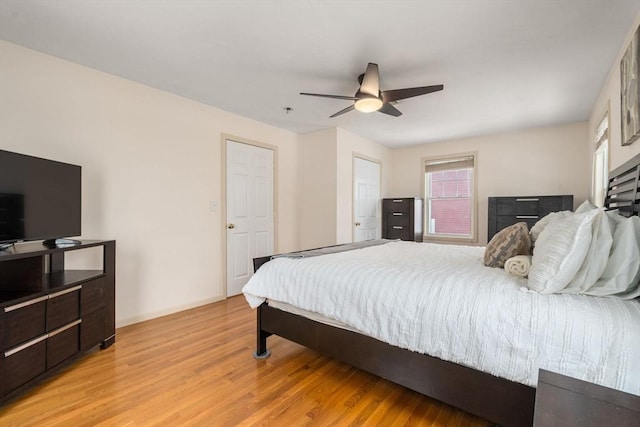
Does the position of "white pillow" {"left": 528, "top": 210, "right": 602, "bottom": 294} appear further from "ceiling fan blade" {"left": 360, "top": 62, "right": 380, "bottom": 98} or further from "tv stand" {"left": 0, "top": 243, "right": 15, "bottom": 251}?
"tv stand" {"left": 0, "top": 243, "right": 15, "bottom": 251}

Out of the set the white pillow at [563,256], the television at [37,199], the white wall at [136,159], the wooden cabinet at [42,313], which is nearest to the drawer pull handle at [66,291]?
the wooden cabinet at [42,313]

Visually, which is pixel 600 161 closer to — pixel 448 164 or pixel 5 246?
pixel 448 164

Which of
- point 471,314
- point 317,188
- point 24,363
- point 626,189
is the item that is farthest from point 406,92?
point 24,363

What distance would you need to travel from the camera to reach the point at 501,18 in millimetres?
1927

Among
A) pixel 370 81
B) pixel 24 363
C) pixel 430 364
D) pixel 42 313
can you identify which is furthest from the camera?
pixel 370 81

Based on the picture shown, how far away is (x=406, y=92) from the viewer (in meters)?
2.49

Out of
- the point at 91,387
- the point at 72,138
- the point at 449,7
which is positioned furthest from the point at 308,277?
the point at 72,138

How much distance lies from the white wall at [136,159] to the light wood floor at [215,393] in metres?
0.87

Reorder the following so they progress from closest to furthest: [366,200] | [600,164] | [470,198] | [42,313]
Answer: [42,313]
[600,164]
[470,198]
[366,200]

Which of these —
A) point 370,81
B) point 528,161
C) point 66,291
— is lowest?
point 66,291

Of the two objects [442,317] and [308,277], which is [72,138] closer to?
[308,277]

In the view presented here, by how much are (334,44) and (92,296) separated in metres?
2.68

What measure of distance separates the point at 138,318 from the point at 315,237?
2.54 meters

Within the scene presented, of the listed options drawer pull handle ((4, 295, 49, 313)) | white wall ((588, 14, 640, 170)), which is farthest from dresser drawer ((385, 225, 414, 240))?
drawer pull handle ((4, 295, 49, 313))
